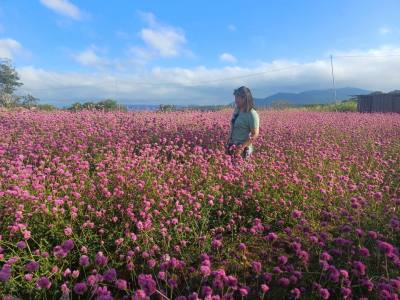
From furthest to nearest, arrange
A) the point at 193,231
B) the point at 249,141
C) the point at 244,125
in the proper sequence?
the point at 244,125, the point at 249,141, the point at 193,231

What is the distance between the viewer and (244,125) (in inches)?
238

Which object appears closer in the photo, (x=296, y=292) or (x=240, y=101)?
(x=296, y=292)

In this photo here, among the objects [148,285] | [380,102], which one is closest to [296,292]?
[148,285]

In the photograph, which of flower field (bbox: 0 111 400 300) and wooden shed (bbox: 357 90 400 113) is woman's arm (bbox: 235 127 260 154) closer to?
flower field (bbox: 0 111 400 300)

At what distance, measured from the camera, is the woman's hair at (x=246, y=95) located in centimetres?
593

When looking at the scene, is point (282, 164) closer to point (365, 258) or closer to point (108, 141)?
point (365, 258)

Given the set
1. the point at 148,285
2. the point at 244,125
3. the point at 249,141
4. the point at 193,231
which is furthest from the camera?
the point at 244,125

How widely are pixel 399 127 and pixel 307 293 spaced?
346 inches

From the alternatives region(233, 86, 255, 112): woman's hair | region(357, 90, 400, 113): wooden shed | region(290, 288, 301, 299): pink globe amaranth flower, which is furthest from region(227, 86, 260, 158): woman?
region(357, 90, 400, 113): wooden shed

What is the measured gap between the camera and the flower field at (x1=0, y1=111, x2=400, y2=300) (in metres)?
2.52

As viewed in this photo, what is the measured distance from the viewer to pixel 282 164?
16.6 ft

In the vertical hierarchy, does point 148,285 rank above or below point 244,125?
below

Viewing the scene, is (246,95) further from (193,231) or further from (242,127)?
(193,231)

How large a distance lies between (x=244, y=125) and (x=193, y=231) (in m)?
2.93
